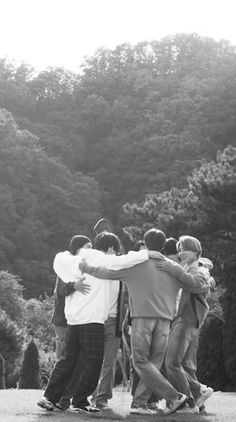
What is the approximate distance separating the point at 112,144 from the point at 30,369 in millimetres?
52504

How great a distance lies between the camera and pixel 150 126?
70.6 meters

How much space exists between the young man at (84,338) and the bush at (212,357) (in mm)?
10217

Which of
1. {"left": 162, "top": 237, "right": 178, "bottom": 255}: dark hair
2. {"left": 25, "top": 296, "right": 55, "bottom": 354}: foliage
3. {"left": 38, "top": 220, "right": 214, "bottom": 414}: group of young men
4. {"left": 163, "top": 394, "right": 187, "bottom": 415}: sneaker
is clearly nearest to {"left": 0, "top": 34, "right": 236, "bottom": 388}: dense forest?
{"left": 25, "top": 296, "right": 55, "bottom": 354}: foliage

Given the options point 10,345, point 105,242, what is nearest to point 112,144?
point 10,345

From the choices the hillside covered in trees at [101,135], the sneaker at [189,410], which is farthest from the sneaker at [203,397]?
the hillside covered in trees at [101,135]

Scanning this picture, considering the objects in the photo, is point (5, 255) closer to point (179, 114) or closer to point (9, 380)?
point (179, 114)

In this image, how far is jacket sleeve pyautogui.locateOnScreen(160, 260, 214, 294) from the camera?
9969 millimetres

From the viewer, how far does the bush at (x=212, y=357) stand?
20.0 metres

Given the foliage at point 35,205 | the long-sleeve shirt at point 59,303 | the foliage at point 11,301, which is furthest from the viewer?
the foliage at point 35,205

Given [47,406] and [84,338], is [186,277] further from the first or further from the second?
[47,406]

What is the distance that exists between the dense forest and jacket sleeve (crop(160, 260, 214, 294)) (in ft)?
119

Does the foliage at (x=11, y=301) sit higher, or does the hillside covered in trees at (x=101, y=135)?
the hillside covered in trees at (x=101, y=135)

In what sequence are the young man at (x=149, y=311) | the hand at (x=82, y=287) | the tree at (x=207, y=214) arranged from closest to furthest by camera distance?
the young man at (x=149, y=311) → the hand at (x=82, y=287) → the tree at (x=207, y=214)

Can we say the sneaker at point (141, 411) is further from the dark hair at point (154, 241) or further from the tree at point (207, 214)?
the tree at point (207, 214)
